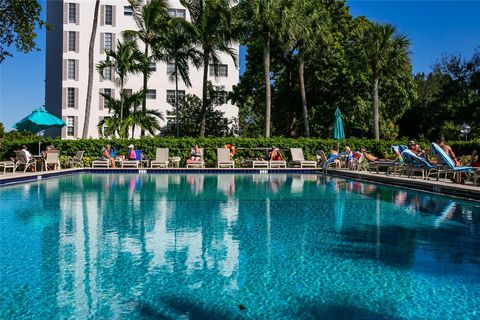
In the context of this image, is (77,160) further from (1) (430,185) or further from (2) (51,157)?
(1) (430,185)

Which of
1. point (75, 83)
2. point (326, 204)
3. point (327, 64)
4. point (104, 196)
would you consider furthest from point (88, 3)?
point (326, 204)

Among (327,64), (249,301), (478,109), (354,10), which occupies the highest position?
(354,10)

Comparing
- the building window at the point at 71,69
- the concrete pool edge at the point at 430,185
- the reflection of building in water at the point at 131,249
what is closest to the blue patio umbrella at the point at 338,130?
the concrete pool edge at the point at 430,185

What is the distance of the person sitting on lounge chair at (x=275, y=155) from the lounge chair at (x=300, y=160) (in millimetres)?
642

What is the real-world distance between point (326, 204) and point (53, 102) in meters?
36.7

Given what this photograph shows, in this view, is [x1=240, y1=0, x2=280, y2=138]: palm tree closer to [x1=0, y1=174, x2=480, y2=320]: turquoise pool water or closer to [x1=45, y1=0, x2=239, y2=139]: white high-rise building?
[x1=45, y1=0, x2=239, y2=139]: white high-rise building

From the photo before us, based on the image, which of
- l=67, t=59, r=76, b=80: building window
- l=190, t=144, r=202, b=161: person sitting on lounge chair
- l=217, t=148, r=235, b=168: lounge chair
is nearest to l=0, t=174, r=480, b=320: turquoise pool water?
l=217, t=148, r=235, b=168: lounge chair

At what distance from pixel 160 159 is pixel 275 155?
5.57m

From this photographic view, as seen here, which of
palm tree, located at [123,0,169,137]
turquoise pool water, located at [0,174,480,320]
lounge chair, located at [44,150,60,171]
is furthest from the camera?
palm tree, located at [123,0,169,137]

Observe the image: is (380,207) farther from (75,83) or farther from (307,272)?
(75,83)

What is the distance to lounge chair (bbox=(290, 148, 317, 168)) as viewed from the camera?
20969 millimetres

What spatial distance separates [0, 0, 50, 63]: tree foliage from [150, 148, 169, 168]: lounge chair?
8.05 m

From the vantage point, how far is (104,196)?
→ 10.6 m

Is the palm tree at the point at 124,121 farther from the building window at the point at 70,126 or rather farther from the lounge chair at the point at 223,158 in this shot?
the building window at the point at 70,126
